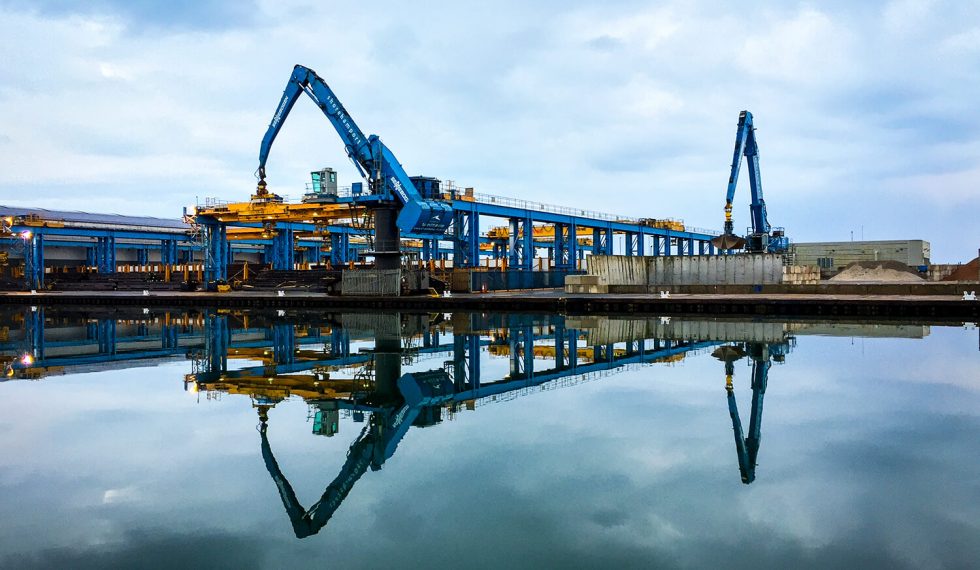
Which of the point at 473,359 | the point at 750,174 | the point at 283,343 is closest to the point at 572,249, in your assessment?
the point at 750,174

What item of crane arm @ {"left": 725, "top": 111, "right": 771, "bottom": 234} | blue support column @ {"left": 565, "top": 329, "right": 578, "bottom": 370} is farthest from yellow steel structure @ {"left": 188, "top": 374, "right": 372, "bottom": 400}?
crane arm @ {"left": 725, "top": 111, "right": 771, "bottom": 234}

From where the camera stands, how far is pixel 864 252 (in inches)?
3061

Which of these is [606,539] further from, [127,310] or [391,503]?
[127,310]

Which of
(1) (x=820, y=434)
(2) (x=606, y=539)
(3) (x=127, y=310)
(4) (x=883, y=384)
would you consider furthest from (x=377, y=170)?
(2) (x=606, y=539)

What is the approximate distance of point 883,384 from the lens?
15711mm

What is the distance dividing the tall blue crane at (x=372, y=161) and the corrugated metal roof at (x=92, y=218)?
38889mm

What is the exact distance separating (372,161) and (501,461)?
31.6m

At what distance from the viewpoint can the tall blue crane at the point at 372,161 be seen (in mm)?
38281

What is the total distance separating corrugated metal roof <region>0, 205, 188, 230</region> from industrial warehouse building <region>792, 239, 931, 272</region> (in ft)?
232

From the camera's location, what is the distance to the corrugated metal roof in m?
72.4

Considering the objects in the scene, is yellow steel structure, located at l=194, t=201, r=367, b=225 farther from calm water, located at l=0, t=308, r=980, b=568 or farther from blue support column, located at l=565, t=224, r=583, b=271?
calm water, located at l=0, t=308, r=980, b=568

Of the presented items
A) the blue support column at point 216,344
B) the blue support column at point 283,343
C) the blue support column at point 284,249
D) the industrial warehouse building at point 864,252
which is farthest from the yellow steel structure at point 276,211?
the industrial warehouse building at point 864,252

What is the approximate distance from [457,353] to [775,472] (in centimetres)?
1389

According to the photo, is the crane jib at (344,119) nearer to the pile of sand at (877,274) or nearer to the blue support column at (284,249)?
the blue support column at (284,249)
